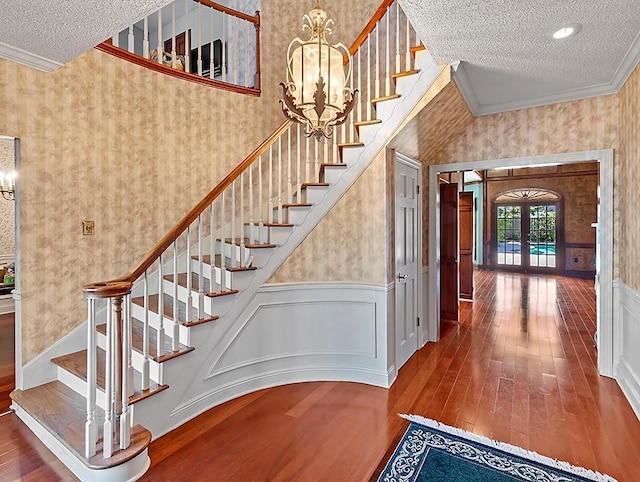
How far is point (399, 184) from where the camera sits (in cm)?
359

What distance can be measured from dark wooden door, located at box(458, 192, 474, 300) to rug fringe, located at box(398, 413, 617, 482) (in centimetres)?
463

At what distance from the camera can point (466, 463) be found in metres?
2.15

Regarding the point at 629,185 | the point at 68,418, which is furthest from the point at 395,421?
the point at 629,185

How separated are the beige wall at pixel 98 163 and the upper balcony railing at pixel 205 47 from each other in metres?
0.12

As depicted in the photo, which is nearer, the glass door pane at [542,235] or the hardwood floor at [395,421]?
the hardwood floor at [395,421]

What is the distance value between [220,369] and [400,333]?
1832 millimetres

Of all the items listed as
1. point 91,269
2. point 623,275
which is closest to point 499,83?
point 623,275

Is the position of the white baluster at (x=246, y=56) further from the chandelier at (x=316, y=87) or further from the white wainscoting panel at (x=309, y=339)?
the white wainscoting panel at (x=309, y=339)

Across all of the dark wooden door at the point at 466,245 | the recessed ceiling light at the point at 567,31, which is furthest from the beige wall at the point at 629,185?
the dark wooden door at the point at 466,245

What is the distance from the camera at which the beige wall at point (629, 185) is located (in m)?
2.81

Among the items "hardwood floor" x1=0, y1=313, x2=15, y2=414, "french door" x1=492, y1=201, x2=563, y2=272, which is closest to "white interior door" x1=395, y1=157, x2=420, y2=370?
"hardwood floor" x1=0, y1=313, x2=15, y2=414

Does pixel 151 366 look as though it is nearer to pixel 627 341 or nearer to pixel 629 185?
pixel 627 341

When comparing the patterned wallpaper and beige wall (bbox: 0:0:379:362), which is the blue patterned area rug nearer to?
beige wall (bbox: 0:0:379:362)

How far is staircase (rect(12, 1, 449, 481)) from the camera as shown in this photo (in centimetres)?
204
